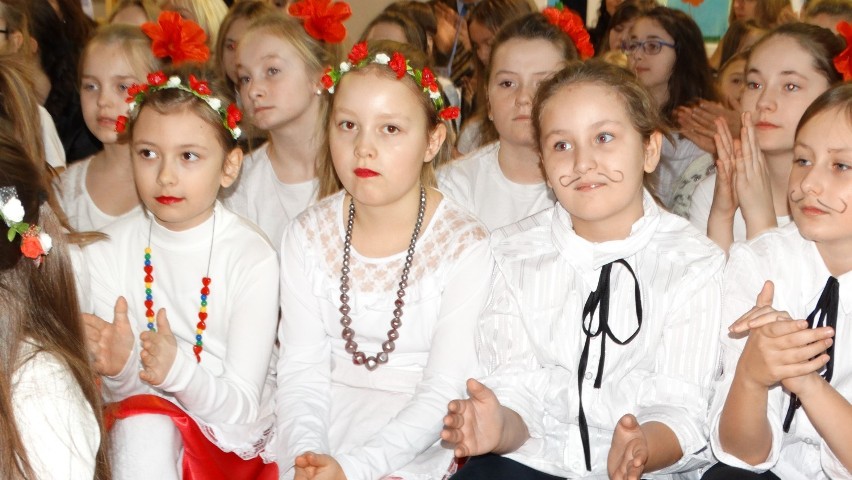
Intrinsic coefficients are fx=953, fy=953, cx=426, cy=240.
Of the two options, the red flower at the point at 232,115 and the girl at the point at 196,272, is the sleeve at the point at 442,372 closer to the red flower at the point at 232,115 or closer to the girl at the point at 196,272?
the girl at the point at 196,272

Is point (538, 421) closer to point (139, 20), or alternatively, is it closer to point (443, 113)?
point (443, 113)

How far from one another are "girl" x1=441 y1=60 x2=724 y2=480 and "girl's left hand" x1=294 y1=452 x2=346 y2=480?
227mm

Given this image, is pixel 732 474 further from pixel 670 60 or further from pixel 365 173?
pixel 670 60

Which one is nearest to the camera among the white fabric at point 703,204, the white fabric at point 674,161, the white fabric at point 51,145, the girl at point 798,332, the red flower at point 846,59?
the girl at point 798,332

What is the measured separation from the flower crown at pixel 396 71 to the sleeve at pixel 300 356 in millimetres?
321

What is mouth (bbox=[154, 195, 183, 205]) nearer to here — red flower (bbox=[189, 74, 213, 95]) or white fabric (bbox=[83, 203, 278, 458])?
white fabric (bbox=[83, 203, 278, 458])

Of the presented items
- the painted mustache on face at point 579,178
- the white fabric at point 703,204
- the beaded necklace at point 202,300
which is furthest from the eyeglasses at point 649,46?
the beaded necklace at point 202,300

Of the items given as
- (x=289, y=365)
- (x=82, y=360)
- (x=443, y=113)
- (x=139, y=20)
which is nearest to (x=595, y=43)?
(x=139, y=20)

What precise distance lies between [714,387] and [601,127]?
0.50 m

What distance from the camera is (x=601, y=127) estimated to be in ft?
5.65

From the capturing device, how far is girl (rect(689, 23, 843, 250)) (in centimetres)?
209

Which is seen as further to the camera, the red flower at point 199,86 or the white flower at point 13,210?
the red flower at point 199,86

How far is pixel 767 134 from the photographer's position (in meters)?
2.20

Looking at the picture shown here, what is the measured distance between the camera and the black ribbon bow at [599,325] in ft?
5.48
